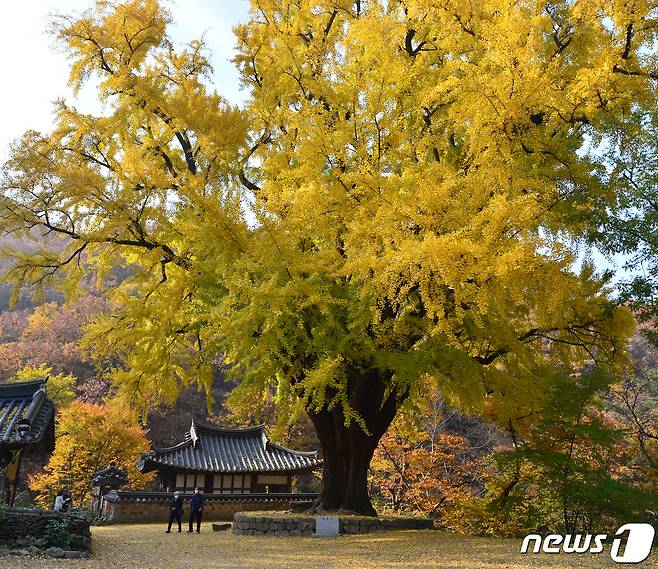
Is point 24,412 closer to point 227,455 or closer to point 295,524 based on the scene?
point 295,524

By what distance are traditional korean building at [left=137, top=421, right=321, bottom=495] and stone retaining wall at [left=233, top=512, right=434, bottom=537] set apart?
1009cm

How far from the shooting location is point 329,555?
7.91 meters

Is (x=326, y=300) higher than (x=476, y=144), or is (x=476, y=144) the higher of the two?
(x=476, y=144)

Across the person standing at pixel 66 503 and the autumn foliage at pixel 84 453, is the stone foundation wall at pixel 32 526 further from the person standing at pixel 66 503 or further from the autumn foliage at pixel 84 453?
the autumn foliage at pixel 84 453

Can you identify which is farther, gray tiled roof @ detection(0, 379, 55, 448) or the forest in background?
gray tiled roof @ detection(0, 379, 55, 448)

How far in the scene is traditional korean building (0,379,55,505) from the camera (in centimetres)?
958

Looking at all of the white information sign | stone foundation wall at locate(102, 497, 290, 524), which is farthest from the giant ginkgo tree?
stone foundation wall at locate(102, 497, 290, 524)

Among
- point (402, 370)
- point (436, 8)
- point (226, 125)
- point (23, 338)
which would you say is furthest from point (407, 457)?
point (23, 338)

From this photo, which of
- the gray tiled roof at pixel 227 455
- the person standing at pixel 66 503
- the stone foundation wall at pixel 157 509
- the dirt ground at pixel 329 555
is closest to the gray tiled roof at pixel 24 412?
the person standing at pixel 66 503

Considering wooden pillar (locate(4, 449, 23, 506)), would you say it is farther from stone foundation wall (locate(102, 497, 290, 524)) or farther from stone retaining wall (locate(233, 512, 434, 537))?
stone foundation wall (locate(102, 497, 290, 524))

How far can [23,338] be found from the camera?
44406 millimetres

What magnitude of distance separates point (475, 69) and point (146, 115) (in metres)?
5.82

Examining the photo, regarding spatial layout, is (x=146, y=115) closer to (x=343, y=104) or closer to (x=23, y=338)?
(x=343, y=104)

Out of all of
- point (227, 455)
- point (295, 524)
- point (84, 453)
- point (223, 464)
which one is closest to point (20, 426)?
point (295, 524)
